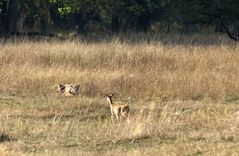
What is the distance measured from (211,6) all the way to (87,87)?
353 inches

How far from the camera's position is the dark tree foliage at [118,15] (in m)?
21.6

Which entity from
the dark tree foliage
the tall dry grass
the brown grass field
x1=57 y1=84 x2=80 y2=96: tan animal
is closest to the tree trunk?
the dark tree foliage

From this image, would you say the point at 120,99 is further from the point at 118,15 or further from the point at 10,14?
the point at 118,15

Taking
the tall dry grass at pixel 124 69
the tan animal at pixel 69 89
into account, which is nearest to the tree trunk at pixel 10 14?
the tall dry grass at pixel 124 69

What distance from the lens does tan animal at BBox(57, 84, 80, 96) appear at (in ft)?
43.3

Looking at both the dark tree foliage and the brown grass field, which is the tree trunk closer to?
the dark tree foliage

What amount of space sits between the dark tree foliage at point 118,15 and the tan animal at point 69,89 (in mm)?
9168

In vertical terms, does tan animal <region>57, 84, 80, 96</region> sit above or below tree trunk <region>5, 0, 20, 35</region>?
above

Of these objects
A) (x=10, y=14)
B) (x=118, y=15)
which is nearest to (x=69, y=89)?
(x=10, y=14)

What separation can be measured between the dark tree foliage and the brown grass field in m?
3.29

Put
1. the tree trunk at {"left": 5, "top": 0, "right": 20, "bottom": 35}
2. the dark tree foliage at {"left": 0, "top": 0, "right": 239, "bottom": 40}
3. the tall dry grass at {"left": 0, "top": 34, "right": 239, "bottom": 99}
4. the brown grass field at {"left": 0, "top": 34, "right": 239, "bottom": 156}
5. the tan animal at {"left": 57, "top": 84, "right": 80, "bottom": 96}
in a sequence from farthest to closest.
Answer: the tree trunk at {"left": 5, "top": 0, "right": 20, "bottom": 35}
the dark tree foliage at {"left": 0, "top": 0, "right": 239, "bottom": 40}
the tall dry grass at {"left": 0, "top": 34, "right": 239, "bottom": 99}
the tan animal at {"left": 57, "top": 84, "right": 80, "bottom": 96}
the brown grass field at {"left": 0, "top": 34, "right": 239, "bottom": 156}

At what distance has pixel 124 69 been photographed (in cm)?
1584

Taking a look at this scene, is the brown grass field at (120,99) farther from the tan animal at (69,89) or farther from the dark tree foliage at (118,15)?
the dark tree foliage at (118,15)

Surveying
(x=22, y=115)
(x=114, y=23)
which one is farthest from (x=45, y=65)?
(x=114, y=23)
